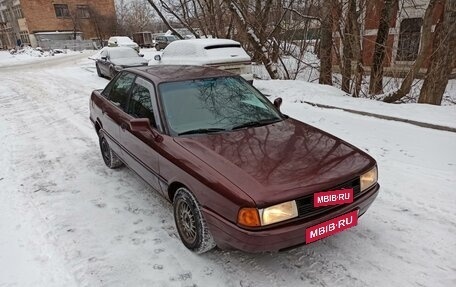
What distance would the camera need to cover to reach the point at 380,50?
8.70 metres

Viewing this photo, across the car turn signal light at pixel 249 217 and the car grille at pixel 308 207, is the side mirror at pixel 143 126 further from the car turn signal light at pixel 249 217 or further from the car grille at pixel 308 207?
the car grille at pixel 308 207

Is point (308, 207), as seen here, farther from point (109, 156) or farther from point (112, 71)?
point (112, 71)

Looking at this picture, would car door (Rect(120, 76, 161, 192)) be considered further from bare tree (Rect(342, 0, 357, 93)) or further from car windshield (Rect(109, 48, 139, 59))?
car windshield (Rect(109, 48, 139, 59))

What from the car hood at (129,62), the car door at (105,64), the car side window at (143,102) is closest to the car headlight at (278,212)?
the car side window at (143,102)

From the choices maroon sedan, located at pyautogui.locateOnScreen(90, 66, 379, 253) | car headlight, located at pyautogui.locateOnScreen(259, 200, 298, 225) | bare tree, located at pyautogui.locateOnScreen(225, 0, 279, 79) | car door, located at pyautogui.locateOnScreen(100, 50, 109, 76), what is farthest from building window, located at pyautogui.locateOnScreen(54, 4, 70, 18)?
car headlight, located at pyautogui.locateOnScreen(259, 200, 298, 225)

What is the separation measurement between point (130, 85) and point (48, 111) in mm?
5853

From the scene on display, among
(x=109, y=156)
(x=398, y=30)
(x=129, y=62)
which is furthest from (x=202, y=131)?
(x=398, y=30)

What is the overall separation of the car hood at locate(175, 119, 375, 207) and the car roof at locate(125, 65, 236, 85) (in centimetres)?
92

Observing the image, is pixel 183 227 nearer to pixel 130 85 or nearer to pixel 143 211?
pixel 143 211

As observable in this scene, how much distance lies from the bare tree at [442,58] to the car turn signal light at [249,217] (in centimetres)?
724

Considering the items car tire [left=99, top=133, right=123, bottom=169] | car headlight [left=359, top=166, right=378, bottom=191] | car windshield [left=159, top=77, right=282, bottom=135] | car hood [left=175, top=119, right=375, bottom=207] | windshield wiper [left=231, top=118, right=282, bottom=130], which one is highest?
car windshield [left=159, top=77, right=282, bottom=135]

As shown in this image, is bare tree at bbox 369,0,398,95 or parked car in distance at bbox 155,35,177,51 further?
parked car in distance at bbox 155,35,177,51

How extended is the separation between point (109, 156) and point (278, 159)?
2940 mm

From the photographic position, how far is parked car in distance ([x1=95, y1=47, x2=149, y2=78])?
1402 cm
